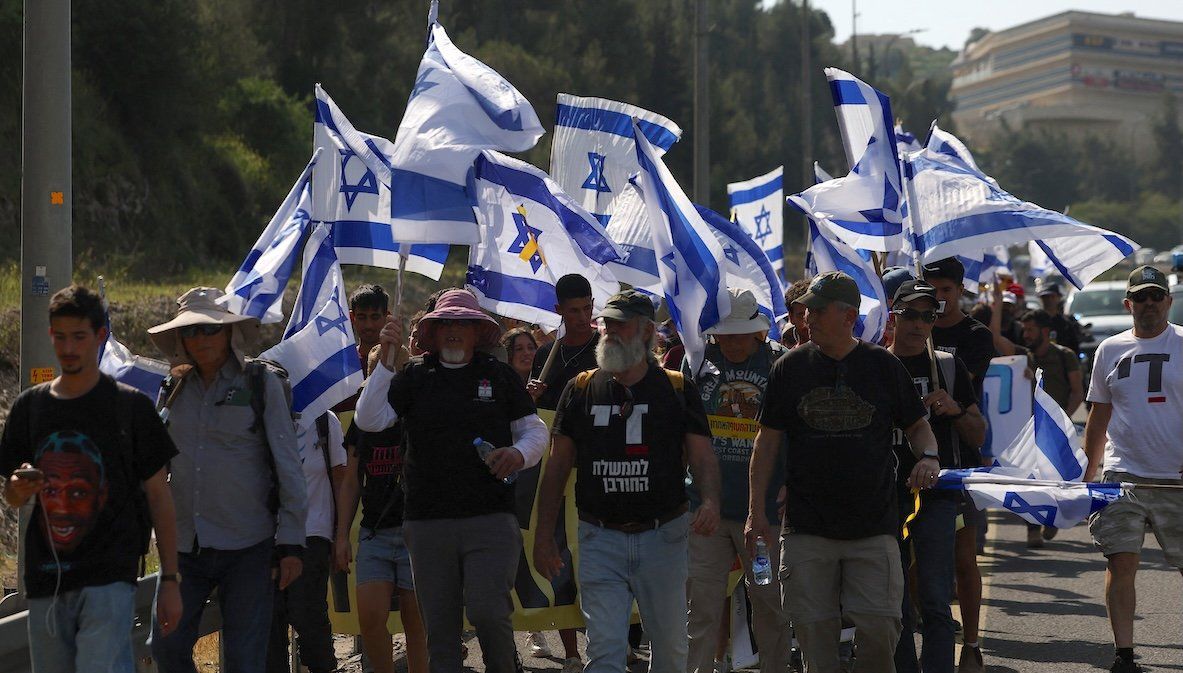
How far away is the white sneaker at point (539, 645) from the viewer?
8.46m

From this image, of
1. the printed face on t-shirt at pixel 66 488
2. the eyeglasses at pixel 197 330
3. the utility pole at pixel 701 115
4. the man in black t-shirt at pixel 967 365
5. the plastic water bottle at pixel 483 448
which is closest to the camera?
the printed face on t-shirt at pixel 66 488

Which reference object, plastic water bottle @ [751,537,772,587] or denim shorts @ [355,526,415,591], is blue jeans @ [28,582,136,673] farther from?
plastic water bottle @ [751,537,772,587]

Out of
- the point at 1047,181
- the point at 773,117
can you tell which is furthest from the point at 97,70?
the point at 1047,181

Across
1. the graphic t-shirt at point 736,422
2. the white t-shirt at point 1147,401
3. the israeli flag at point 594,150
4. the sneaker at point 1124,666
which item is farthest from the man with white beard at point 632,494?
the israeli flag at point 594,150

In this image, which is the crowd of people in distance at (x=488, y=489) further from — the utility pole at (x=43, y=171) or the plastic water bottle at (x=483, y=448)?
the utility pole at (x=43, y=171)

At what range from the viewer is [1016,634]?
347 inches

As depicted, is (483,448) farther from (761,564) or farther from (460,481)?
(761,564)

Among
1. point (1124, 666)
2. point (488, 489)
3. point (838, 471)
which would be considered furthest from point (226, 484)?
point (1124, 666)

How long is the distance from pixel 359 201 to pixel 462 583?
2951 mm

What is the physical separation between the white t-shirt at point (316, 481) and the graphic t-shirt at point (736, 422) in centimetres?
163

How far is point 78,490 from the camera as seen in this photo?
5.03 metres

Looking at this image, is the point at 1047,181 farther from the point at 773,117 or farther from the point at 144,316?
the point at 144,316

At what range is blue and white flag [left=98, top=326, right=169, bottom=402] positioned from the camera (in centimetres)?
673

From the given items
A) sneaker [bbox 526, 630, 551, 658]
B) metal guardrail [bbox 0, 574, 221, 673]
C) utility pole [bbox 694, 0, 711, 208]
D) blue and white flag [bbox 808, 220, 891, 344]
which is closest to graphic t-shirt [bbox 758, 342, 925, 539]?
blue and white flag [bbox 808, 220, 891, 344]
